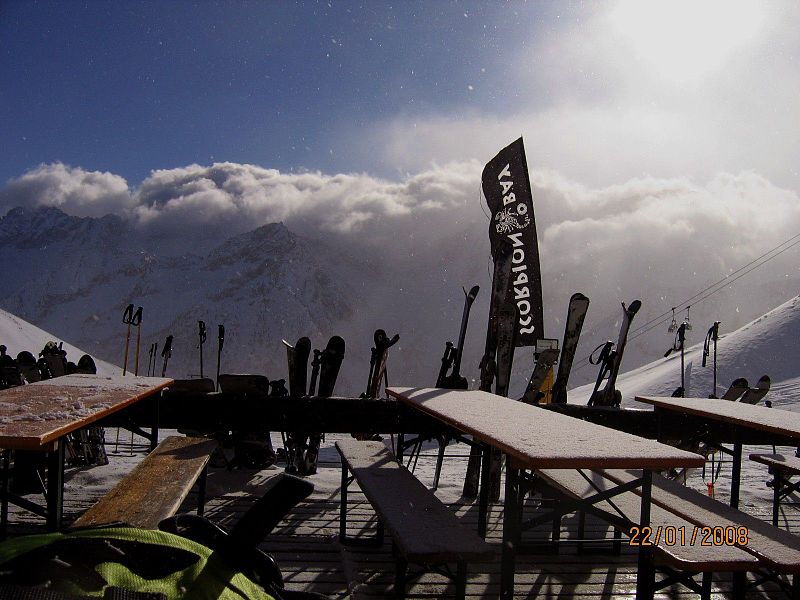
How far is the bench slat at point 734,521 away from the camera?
9.67 feet

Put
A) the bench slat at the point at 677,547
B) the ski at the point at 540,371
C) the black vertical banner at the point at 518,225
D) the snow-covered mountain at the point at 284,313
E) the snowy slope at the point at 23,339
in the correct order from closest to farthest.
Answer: the bench slat at the point at 677,547 → the ski at the point at 540,371 → the black vertical banner at the point at 518,225 → the snowy slope at the point at 23,339 → the snow-covered mountain at the point at 284,313

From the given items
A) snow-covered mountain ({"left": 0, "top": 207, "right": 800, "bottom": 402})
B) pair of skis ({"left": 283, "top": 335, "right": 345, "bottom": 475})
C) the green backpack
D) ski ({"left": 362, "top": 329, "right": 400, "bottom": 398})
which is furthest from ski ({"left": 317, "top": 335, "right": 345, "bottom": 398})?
snow-covered mountain ({"left": 0, "top": 207, "right": 800, "bottom": 402})

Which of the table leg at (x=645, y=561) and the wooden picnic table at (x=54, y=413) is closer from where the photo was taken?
the wooden picnic table at (x=54, y=413)

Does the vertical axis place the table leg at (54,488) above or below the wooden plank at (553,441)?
below

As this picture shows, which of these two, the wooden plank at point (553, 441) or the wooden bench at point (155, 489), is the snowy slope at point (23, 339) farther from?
the wooden plank at point (553, 441)

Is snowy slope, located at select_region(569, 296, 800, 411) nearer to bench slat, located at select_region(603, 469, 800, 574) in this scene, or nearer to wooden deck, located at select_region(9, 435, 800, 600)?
wooden deck, located at select_region(9, 435, 800, 600)

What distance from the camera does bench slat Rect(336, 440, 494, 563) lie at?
9.55 feet

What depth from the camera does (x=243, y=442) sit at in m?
7.09

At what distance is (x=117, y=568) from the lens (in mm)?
1071

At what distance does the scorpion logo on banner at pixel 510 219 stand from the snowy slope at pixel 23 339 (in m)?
23.3

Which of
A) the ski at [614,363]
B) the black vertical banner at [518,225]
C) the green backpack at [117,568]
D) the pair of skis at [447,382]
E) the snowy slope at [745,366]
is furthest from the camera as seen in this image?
the snowy slope at [745,366]

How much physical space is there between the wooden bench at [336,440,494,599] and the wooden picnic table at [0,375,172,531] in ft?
5.22

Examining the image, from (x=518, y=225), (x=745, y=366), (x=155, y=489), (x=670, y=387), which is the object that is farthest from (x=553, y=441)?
(x=745, y=366)
